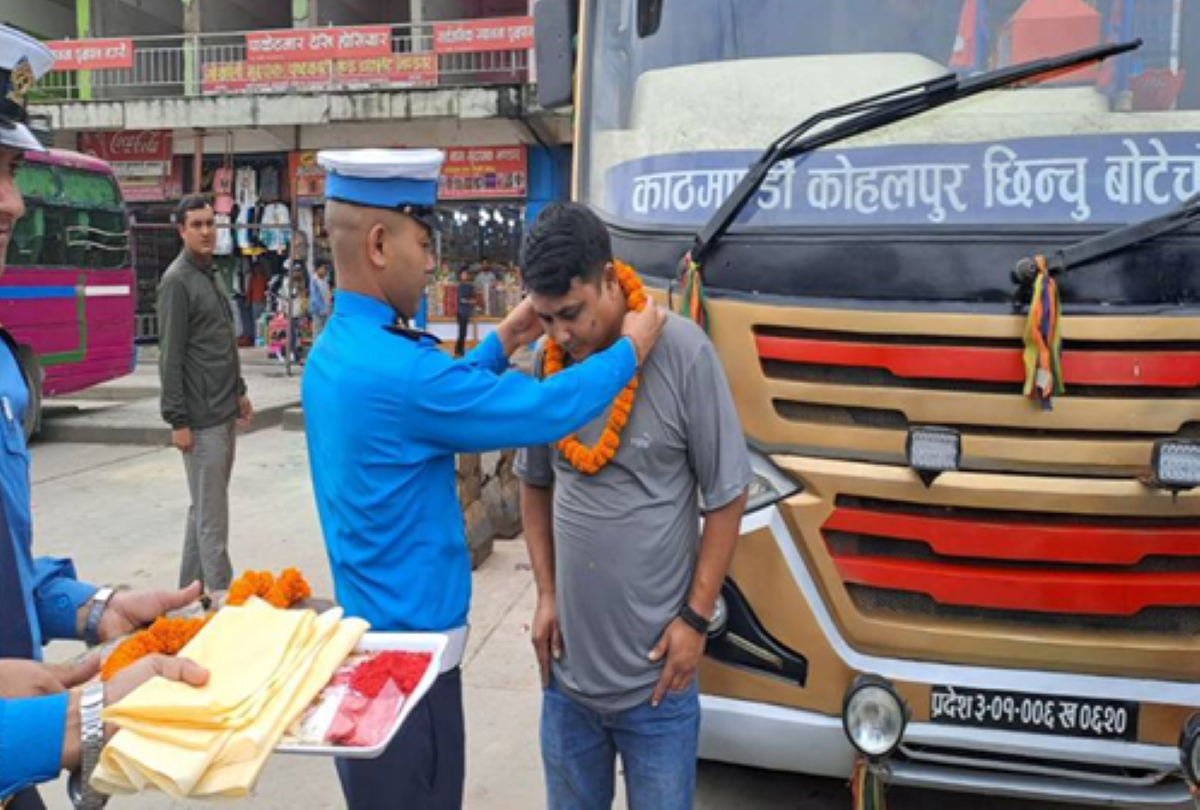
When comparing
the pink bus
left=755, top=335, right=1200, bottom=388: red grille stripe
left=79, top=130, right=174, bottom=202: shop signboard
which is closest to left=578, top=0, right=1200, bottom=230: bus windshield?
left=755, top=335, right=1200, bottom=388: red grille stripe

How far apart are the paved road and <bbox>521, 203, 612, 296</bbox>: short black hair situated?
206cm

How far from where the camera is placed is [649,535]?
2137 mm

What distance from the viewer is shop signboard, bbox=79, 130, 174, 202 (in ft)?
60.6

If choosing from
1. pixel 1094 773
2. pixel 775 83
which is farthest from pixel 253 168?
pixel 1094 773

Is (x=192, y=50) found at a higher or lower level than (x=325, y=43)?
higher

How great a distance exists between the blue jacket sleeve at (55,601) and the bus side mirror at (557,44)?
255cm

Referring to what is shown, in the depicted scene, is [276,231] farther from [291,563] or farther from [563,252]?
[563,252]

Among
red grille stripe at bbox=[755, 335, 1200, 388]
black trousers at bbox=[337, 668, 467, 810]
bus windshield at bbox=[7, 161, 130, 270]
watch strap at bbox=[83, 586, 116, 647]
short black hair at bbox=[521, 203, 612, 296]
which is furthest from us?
bus windshield at bbox=[7, 161, 130, 270]

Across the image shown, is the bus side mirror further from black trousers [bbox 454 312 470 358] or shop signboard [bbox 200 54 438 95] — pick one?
shop signboard [bbox 200 54 438 95]

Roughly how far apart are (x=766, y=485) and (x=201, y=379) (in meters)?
3.33

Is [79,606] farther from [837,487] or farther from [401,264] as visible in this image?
[837,487]

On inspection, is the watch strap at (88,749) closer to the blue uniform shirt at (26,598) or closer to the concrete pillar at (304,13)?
the blue uniform shirt at (26,598)

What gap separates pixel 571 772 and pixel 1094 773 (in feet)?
4.25

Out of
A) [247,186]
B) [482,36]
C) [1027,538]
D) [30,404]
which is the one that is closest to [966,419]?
[1027,538]
